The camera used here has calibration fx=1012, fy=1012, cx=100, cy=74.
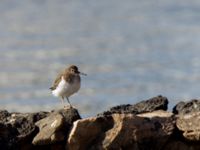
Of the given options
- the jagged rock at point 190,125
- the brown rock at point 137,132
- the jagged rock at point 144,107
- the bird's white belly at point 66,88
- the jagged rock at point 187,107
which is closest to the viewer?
the brown rock at point 137,132

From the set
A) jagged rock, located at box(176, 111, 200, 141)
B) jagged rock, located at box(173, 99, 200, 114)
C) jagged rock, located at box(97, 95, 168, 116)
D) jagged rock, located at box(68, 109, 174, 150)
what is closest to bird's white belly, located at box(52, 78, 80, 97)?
jagged rock, located at box(97, 95, 168, 116)

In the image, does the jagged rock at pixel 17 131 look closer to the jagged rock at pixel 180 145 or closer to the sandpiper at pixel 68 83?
the jagged rock at pixel 180 145

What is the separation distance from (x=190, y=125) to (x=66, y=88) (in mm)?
2870

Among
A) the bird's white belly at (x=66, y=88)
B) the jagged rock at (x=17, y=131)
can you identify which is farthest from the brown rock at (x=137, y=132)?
the bird's white belly at (x=66, y=88)

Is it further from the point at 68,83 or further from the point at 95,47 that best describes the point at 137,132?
the point at 95,47

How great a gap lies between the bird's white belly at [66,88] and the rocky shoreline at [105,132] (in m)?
2.33

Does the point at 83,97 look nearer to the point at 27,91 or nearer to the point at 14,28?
the point at 27,91

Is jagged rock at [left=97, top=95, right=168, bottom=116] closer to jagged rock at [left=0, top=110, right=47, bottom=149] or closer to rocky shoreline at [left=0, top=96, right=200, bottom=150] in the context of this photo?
rocky shoreline at [left=0, top=96, right=200, bottom=150]

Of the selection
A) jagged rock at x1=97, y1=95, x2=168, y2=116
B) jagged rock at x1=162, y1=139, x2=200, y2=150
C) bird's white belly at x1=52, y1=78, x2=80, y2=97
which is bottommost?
jagged rock at x1=162, y1=139, x2=200, y2=150

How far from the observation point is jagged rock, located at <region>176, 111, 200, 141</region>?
10.2 meters

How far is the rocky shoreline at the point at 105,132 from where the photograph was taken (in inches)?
397

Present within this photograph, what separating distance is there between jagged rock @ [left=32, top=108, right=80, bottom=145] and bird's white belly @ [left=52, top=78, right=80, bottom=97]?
2298 millimetres

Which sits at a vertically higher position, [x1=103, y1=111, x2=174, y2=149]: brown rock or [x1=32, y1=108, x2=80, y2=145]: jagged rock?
[x1=32, y1=108, x2=80, y2=145]: jagged rock

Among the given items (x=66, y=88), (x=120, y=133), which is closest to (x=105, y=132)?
(x=120, y=133)
